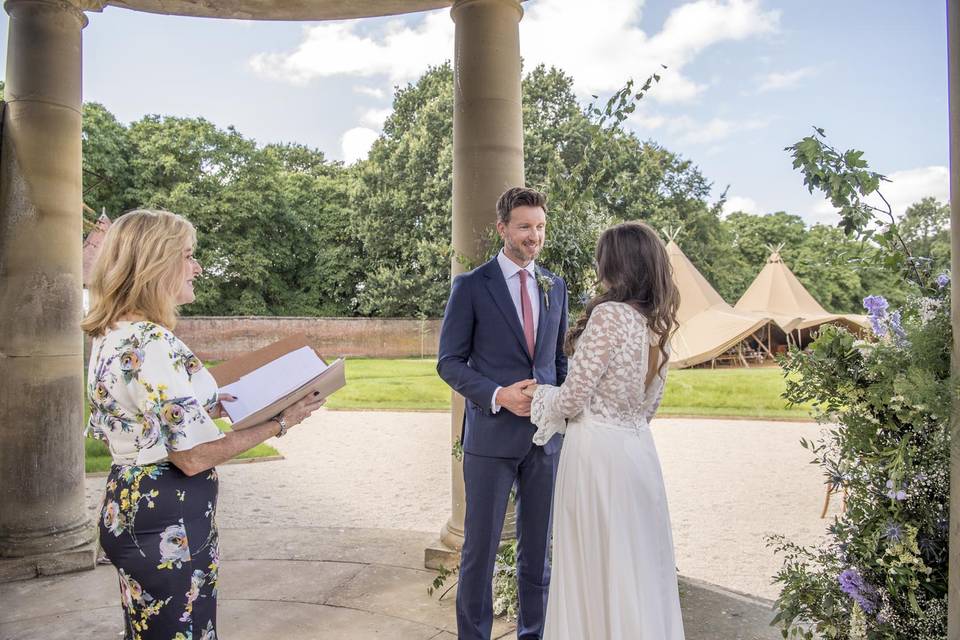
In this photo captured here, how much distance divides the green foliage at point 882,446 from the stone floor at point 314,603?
1.39 meters

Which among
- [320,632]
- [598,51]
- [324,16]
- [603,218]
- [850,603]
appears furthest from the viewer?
[598,51]

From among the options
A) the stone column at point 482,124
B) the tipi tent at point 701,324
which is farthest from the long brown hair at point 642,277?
the tipi tent at point 701,324

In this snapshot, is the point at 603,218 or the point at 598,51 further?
the point at 598,51

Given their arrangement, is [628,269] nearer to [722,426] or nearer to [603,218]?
[603,218]

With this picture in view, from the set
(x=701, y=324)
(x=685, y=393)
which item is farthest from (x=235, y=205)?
(x=685, y=393)

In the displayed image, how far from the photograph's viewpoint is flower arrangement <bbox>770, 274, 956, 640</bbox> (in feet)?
7.60

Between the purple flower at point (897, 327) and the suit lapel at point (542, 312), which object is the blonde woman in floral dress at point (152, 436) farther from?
the purple flower at point (897, 327)

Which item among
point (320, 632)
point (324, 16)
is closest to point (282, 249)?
point (324, 16)

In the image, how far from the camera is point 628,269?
2738 millimetres

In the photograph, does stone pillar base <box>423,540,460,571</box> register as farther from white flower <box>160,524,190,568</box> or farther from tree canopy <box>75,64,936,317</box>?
tree canopy <box>75,64,936,317</box>

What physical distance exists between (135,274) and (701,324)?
89.4ft

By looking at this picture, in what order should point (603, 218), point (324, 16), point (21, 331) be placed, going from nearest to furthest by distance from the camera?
1. point (603, 218)
2. point (21, 331)
3. point (324, 16)

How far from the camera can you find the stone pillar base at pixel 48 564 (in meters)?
4.80

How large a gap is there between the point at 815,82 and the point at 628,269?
1541 inches
